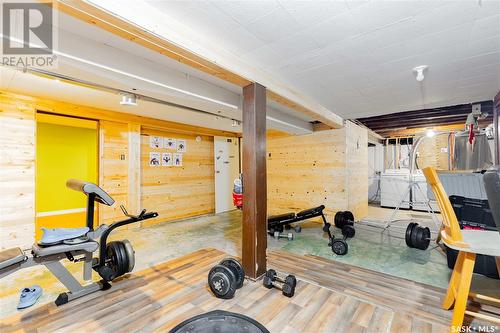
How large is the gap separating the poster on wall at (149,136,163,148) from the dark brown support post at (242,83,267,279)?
11.1 ft

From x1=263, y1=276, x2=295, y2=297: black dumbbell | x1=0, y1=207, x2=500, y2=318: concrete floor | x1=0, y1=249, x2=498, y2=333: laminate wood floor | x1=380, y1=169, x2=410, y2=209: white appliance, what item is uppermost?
x1=380, y1=169, x2=410, y2=209: white appliance

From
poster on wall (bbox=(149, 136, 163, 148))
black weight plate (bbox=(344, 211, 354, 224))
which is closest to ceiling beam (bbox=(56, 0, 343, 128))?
black weight plate (bbox=(344, 211, 354, 224))

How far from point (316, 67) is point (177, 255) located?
10.1ft

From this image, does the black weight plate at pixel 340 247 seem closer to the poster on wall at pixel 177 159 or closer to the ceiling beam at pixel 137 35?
the ceiling beam at pixel 137 35

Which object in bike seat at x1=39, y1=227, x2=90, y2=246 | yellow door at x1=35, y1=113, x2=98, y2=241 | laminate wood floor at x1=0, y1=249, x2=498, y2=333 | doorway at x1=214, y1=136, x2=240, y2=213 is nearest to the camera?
laminate wood floor at x1=0, y1=249, x2=498, y2=333

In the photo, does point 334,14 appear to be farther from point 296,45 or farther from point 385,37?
point 385,37

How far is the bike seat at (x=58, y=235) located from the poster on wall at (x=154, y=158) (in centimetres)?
305

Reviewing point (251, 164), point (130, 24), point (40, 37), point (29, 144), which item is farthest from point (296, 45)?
point (29, 144)

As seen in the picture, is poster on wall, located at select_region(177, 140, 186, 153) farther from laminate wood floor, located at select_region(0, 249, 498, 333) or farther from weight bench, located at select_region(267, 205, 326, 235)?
laminate wood floor, located at select_region(0, 249, 498, 333)

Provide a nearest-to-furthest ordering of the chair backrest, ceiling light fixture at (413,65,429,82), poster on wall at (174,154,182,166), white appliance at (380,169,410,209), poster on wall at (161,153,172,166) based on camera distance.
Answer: the chair backrest → ceiling light fixture at (413,65,429,82) → poster on wall at (161,153,172,166) → poster on wall at (174,154,182,166) → white appliance at (380,169,410,209)

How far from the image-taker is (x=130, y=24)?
1.50m

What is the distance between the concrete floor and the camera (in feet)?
7.93

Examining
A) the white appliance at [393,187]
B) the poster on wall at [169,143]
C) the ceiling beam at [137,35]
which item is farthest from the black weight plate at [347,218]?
the poster on wall at [169,143]

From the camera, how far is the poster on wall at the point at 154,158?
16.7ft
